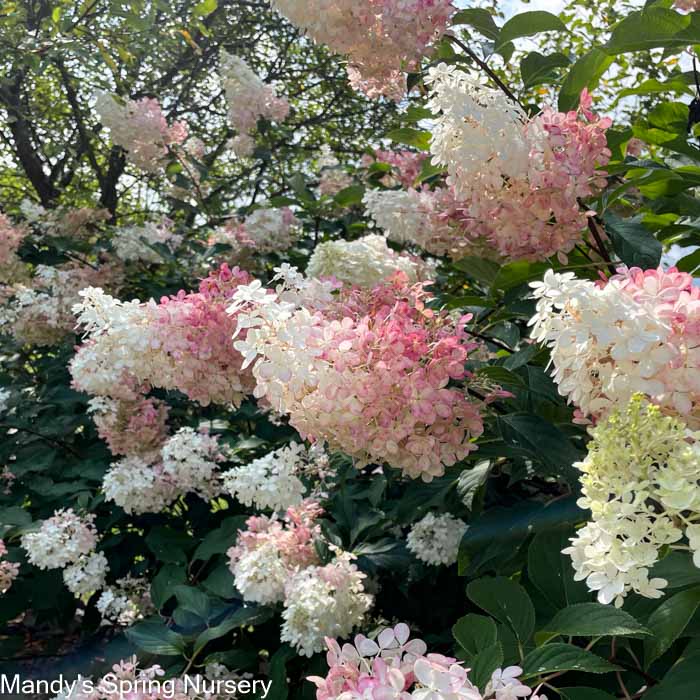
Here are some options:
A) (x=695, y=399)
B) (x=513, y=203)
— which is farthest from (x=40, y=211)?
(x=695, y=399)

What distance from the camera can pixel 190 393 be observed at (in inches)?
62.2

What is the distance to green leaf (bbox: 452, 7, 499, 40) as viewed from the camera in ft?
5.50

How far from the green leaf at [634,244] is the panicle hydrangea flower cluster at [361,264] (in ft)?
2.08

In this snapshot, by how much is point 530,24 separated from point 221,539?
5.25 feet

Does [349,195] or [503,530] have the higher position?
[349,195]

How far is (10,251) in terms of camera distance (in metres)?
3.51

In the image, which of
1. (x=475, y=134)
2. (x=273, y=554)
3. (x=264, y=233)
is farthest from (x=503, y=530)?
(x=264, y=233)

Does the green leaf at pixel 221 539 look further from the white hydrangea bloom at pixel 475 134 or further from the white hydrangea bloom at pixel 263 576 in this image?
the white hydrangea bloom at pixel 475 134

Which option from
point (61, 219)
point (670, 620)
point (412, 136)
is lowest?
point (670, 620)

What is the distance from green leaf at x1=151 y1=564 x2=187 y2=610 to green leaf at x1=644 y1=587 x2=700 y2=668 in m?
1.51

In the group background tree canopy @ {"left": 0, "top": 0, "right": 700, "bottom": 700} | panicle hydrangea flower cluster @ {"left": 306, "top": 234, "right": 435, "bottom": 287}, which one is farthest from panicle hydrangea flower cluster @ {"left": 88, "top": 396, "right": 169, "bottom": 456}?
panicle hydrangea flower cluster @ {"left": 306, "top": 234, "right": 435, "bottom": 287}

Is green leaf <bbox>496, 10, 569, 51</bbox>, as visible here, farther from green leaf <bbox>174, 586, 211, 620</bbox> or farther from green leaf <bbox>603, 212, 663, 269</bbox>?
green leaf <bbox>174, 586, 211, 620</bbox>

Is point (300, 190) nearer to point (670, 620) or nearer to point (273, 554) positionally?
point (273, 554)

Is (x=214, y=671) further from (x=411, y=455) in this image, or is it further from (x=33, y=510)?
(x=33, y=510)
